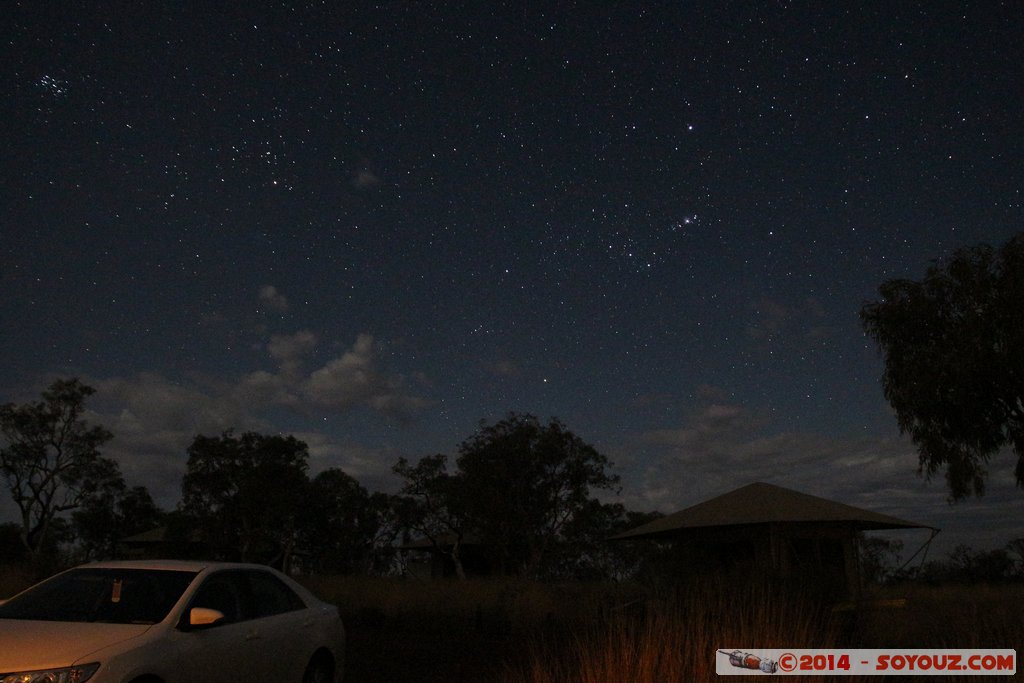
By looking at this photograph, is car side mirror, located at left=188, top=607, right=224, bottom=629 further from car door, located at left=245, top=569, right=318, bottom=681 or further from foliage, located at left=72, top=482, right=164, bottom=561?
foliage, located at left=72, top=482, right=164, bottom=561

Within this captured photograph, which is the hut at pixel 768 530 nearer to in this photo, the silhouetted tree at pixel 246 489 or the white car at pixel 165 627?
the white car at pixel 165 627

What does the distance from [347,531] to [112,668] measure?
54.1 metres

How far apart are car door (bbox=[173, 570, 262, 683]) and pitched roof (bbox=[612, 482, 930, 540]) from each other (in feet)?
57.8

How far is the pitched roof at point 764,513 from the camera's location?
21828 mm

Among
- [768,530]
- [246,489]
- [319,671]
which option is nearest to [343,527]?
[246,489]

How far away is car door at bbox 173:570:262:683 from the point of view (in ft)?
18.2

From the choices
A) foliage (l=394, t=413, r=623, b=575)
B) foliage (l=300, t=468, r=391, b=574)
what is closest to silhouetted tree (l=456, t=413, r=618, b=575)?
foliage (l=394, t=413, r=623, b=575)

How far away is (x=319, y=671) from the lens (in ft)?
24.4

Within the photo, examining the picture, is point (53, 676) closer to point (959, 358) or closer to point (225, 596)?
point (225, 596)

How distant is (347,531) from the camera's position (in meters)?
56.9

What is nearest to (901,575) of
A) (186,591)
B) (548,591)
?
(548,591)

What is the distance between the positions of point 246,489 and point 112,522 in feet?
71.8

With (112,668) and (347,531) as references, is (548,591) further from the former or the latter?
(347,531)

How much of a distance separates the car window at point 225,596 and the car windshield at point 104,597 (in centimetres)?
15
